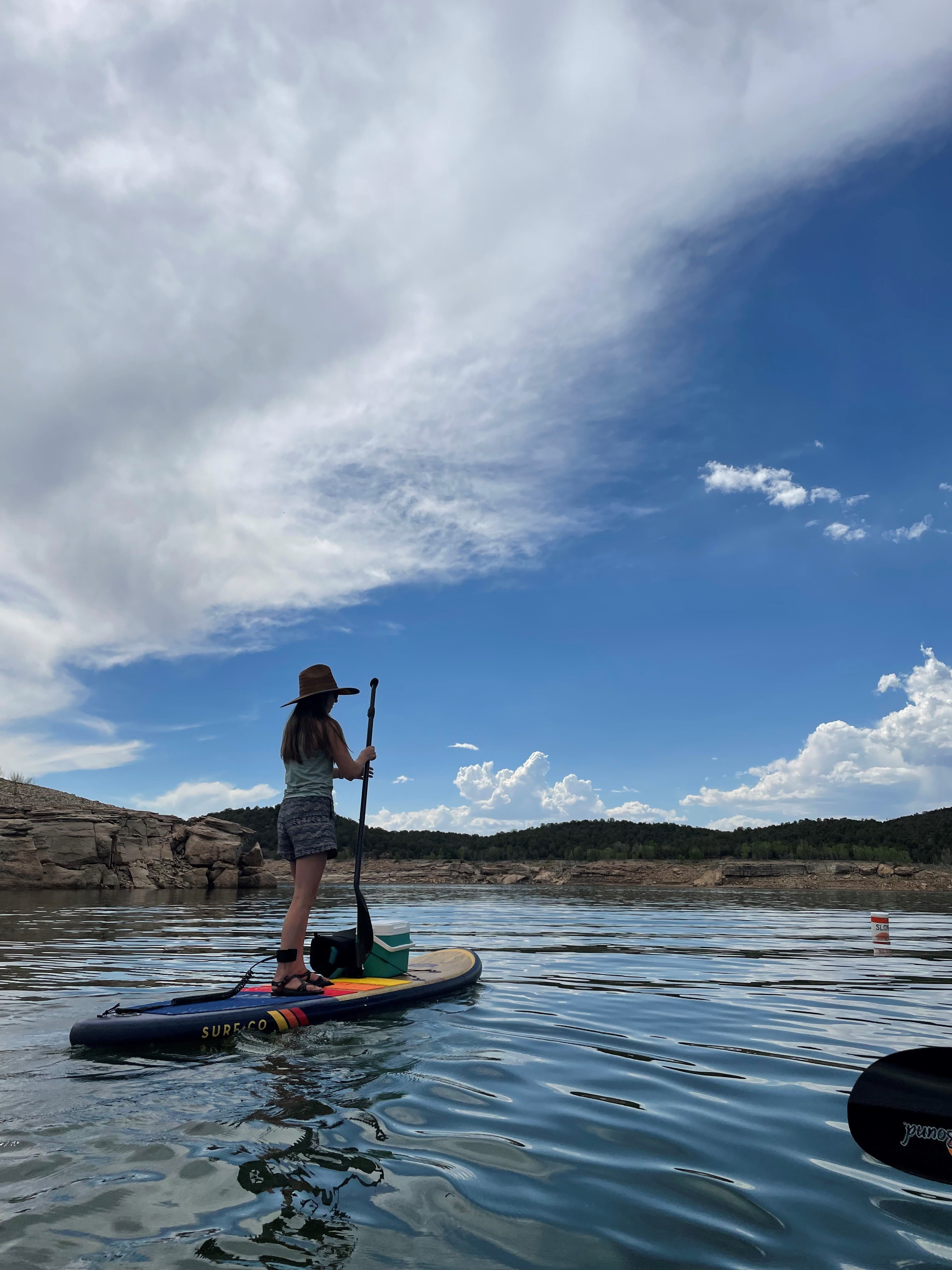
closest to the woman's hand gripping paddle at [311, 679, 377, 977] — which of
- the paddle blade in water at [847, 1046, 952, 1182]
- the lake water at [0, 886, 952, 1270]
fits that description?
the lake water at [0, 886, 952, 1270]

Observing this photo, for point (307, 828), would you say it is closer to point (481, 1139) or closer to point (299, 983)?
point (299, 983)

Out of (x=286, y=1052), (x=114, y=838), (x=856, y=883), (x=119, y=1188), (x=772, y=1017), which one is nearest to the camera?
(x=119, y=1188)

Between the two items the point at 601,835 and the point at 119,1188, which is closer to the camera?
the point at 119,1188

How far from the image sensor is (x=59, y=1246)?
2238mm

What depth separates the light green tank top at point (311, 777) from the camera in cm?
640

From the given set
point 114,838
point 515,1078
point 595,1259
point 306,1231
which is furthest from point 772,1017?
point 114,838

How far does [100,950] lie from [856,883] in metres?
74.1

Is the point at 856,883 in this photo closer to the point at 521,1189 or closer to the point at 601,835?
the point at 601,835

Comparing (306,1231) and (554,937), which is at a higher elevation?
(306,1231)

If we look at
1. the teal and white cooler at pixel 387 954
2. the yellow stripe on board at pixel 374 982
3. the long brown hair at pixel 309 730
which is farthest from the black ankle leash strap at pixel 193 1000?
the long brown hair at pixel 309 730

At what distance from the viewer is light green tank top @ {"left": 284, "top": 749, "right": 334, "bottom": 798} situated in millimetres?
6402

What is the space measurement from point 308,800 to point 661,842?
10030cm

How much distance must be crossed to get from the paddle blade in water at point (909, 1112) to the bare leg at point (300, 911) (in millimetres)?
4165

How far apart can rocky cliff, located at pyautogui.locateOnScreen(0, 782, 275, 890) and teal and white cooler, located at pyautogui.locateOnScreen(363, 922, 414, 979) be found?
3911 cm
